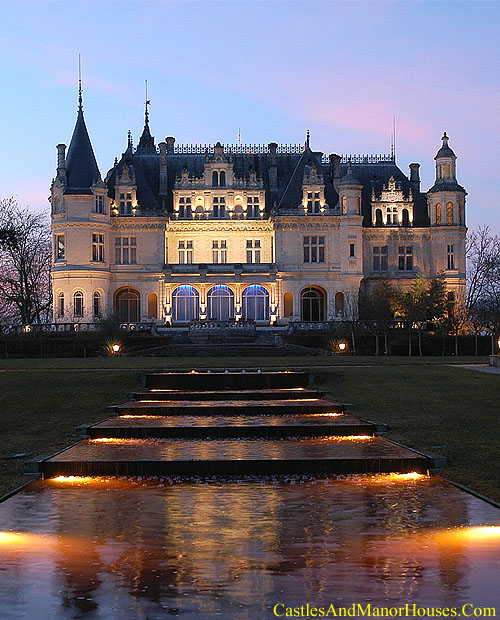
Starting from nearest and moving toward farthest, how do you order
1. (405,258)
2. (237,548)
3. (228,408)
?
(237,548), (228,408), (405,258)

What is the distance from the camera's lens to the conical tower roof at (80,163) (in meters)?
72.4

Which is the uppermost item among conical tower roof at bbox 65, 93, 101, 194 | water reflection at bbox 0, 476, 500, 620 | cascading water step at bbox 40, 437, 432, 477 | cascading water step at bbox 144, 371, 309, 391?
conical tower roof at bbox 65, 93, 101, 194

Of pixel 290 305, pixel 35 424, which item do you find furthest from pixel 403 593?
pixel 290 305

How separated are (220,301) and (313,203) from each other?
11.5 metres

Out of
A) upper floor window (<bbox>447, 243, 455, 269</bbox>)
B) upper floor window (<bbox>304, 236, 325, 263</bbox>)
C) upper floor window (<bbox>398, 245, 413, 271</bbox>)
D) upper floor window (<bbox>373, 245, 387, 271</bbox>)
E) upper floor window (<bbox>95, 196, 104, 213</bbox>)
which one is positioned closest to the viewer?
upper floor window (<bbox>95, 196, 104, 213</bbox>)

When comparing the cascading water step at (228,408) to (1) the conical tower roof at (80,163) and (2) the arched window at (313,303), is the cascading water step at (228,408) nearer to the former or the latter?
(1) the conical tower roof at (80,163)

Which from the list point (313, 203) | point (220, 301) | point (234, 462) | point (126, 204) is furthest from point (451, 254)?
point (234, 462)

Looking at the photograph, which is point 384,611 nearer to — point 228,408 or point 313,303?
point 228,408

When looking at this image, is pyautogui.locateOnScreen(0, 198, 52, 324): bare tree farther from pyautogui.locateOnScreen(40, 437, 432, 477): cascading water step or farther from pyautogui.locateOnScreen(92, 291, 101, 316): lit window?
pyautogui.locateOnScreen(40, 437, 432, 477): cascading water step

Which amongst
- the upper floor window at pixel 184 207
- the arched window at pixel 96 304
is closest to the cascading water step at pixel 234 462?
the arched window at pixel 96 304

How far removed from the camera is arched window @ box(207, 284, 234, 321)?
74.0 meters

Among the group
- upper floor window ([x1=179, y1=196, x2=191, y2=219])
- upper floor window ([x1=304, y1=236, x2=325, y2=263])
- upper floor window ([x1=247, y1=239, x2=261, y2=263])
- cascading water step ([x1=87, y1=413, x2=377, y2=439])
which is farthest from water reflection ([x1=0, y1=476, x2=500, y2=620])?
upper floor window ([x1=247, y1=239, x2=261, y2=263])

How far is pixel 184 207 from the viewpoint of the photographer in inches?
3027

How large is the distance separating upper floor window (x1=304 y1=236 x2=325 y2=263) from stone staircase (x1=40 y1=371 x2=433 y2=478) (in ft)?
155
